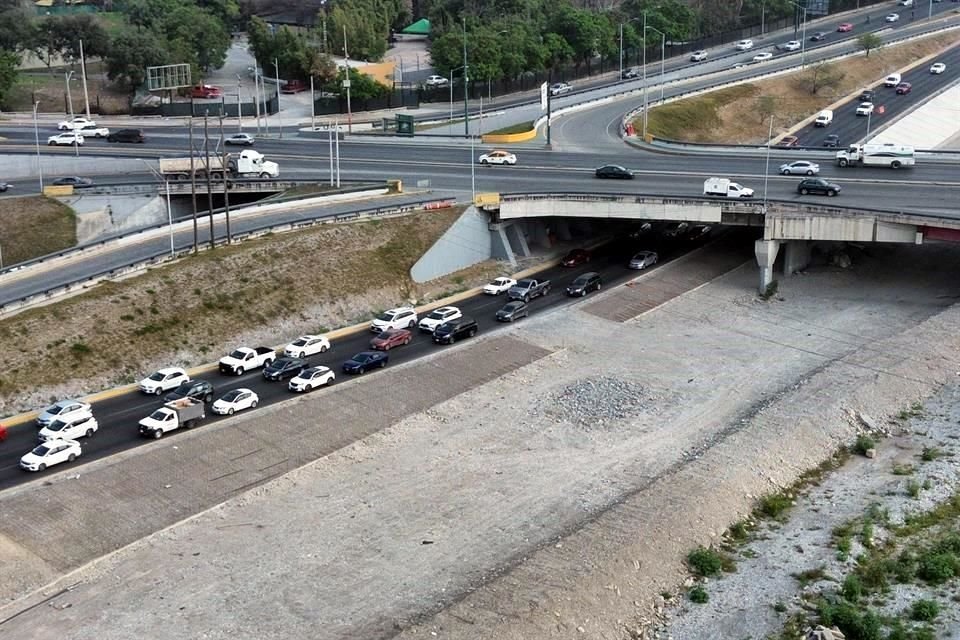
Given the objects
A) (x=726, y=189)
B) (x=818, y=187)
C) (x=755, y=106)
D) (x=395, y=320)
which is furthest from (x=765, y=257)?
(x=755, y=106)

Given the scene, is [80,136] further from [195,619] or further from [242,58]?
[195,619]

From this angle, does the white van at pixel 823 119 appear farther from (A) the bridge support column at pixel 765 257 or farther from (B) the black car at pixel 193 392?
(B) the black car at pixel 193 392

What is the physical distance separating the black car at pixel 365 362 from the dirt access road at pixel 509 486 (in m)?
0.88

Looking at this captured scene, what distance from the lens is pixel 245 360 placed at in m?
59.8

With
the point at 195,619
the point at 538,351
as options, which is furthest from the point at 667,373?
the point at 195,619

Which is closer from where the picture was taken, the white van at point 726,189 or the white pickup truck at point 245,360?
the white pickup truck at point 245,360

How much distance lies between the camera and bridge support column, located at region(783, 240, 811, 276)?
76000 mm

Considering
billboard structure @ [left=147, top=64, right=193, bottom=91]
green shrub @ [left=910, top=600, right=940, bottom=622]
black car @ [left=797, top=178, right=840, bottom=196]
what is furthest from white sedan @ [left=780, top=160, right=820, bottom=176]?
billboard structure @ [left=147, top=64, right=193, bottom=91]

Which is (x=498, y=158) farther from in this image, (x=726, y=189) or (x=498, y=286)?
(x=498, y=286)

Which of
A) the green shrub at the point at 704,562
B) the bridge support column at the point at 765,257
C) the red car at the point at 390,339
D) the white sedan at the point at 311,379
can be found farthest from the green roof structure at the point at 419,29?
the green shrub at the point at 704,562

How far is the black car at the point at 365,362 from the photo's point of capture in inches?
2344

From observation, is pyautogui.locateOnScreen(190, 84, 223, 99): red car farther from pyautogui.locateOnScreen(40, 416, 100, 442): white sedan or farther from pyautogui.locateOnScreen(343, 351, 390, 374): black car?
pyautogui.locateOnScreen(40, 416, 100, 442): white sedan

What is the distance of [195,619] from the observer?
39188 mm

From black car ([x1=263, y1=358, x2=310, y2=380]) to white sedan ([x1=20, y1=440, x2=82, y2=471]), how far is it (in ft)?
36.8
